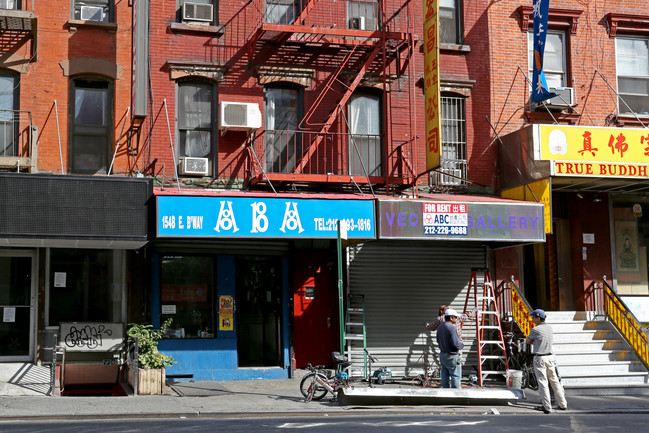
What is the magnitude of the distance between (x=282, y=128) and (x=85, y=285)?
5.43 metres

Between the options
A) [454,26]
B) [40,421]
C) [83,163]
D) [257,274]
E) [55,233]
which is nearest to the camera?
[40,421]

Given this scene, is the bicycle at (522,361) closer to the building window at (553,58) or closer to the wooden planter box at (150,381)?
the building window at (553,58)

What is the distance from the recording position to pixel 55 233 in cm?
1501

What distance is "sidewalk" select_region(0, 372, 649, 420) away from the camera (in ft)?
43.2

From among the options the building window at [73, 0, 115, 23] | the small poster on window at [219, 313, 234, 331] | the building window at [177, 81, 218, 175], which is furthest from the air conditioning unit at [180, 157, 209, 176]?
the building window at [73, 0, 115, 23]

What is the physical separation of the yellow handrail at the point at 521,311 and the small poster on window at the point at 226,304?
6167mm

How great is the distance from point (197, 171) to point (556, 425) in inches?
351

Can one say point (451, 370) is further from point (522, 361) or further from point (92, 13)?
point (92, 13)

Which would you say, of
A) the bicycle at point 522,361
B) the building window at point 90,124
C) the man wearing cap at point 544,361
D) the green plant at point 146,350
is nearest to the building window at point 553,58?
the bicycle at point 522,361

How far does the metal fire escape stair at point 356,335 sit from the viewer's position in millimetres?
17922

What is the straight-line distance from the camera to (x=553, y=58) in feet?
67.3

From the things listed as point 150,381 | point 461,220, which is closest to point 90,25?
point 150,381

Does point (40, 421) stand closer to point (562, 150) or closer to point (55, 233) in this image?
point (55, 233)

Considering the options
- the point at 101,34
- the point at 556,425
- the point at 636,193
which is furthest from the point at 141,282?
the point at 636,193
